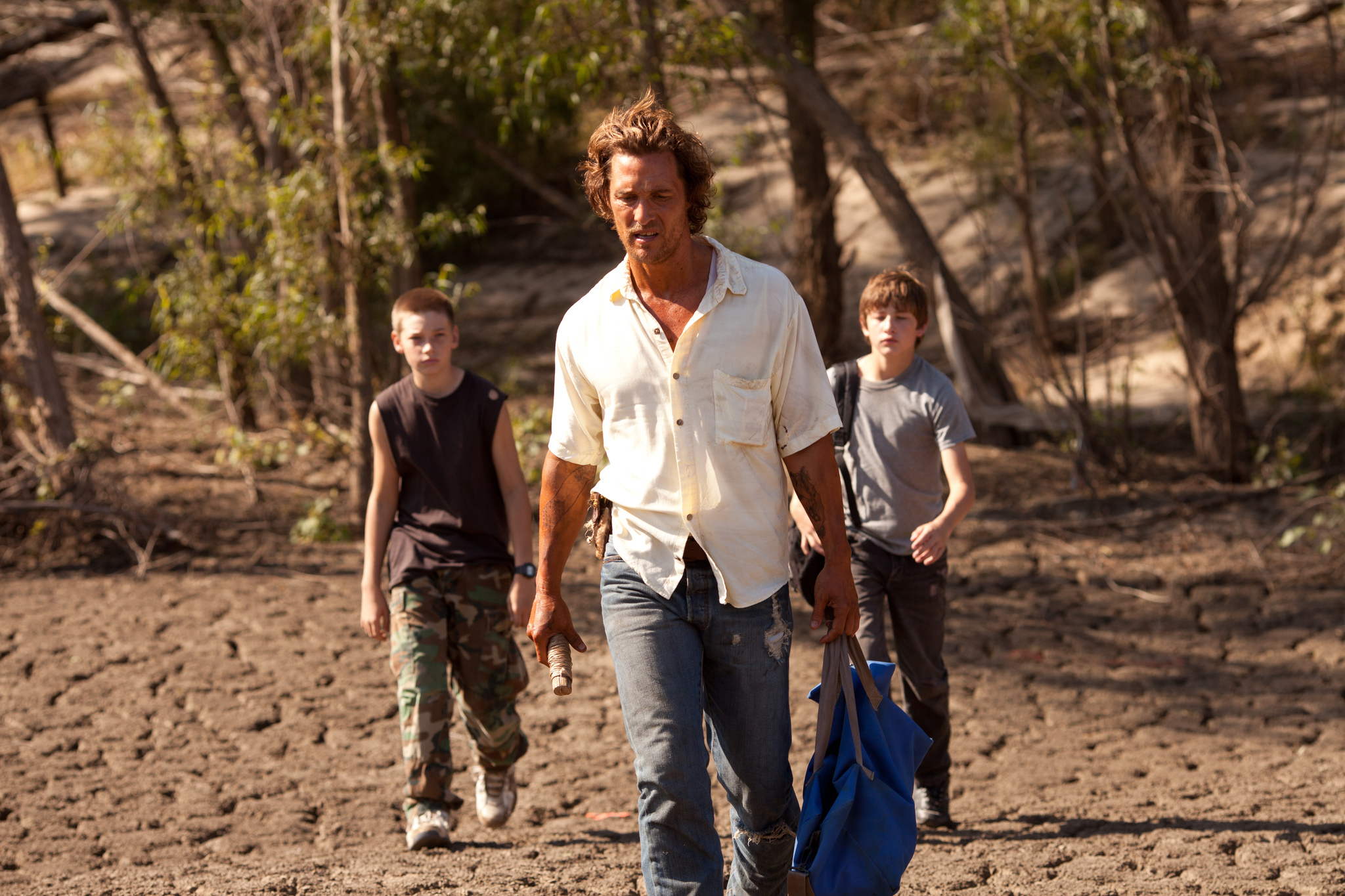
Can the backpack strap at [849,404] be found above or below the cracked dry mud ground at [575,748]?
above

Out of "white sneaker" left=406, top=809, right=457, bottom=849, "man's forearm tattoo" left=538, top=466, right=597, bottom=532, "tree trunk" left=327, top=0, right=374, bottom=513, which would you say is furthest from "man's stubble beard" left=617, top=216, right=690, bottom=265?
"tree trunk" left=327, top=0, right=374, bottom=513

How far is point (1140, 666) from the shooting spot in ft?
21.9

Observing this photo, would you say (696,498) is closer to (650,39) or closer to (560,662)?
(560,662)

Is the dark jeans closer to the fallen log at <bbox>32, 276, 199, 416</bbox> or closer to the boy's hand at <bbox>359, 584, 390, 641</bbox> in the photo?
the boy's hand at <bbox>359, 584, 390, 641</bbox>

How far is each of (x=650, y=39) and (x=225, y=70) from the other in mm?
5028

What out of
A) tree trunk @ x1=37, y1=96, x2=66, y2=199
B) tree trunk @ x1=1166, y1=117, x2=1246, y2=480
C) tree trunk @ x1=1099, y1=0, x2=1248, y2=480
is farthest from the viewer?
tree trunk @ x1=37, y1=96, x2=66, y2=199

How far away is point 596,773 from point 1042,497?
17.5ft

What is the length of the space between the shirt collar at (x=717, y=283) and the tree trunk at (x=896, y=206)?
23.2 ft

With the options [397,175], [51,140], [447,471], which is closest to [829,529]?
[447,471]

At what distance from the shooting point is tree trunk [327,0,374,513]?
8898 mm

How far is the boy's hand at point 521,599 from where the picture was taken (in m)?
4.23

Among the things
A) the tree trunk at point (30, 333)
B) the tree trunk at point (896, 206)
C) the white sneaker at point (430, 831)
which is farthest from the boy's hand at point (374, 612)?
the tree trunk at point (896, 206)

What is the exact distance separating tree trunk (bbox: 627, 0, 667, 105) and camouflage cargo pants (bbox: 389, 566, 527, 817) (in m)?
5.62

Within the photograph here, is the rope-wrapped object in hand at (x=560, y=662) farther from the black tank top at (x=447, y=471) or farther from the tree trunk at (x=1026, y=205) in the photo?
the tree trunk at (x=1026, y=205)
